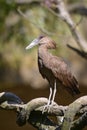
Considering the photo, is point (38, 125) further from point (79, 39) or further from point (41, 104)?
point (79, 39)

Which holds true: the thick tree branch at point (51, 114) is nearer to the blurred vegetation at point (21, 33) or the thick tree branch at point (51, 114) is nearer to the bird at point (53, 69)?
the bird at point (53, 69)

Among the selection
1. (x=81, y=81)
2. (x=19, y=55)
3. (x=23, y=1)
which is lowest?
(x=81, y=81)

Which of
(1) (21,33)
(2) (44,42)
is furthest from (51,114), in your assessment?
(1) (21,33)

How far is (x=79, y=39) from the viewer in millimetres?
5453

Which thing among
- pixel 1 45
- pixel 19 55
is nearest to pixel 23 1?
pixel 1 45

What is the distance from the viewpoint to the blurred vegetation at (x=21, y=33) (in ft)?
21.9

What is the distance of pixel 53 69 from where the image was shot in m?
2.85

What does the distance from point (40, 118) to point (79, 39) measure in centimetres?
368

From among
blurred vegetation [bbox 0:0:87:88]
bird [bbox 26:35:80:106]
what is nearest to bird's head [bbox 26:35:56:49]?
bird [bbox 26:35:80:106]

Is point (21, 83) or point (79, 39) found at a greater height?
point (79, 39)

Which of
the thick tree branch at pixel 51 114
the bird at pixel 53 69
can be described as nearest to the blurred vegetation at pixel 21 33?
the bird at pixel 53 69

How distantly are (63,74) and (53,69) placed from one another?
0.06m

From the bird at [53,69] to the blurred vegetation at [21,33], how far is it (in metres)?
2.43

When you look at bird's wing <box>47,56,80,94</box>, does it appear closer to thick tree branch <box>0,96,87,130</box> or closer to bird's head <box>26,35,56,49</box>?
bird's head <box>26,35,56,49</box>
